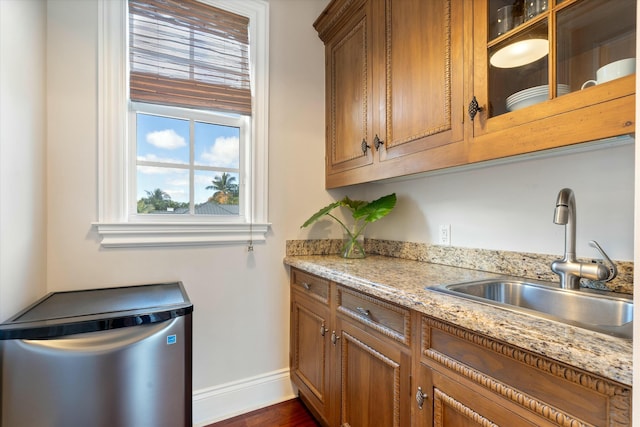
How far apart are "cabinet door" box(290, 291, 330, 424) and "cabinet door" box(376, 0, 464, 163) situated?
0.92m

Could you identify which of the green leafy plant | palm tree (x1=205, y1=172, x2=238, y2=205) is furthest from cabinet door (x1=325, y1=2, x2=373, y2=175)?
palm tree (x1=205, y1=172, x2=238, y2=205)

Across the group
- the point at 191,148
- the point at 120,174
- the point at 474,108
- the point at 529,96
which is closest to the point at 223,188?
the point at 191,148

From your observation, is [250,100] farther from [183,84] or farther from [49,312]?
[49,312]

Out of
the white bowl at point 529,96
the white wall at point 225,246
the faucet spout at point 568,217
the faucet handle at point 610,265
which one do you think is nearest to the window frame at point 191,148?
the white wall at point 225,246

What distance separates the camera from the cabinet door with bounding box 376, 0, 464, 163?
114cm

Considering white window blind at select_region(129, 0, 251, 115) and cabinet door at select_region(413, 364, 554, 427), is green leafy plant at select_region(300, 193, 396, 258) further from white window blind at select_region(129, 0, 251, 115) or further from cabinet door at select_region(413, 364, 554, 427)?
cabinet door at select_region(413, 364, 554, 427)

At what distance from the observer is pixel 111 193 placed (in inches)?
61.7

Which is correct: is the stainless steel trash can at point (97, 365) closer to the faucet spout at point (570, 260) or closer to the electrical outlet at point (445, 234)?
the electrical outlet at point (445, 234)

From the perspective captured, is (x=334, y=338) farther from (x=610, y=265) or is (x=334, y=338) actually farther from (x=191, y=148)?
(x=191, y=148)

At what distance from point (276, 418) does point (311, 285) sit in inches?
32.6

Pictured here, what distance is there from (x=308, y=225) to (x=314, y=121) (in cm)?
74

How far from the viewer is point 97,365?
3.42ft

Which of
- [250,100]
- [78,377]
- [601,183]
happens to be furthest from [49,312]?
[601,183]

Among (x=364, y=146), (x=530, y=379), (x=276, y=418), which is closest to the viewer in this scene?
(x=530, y=379)
